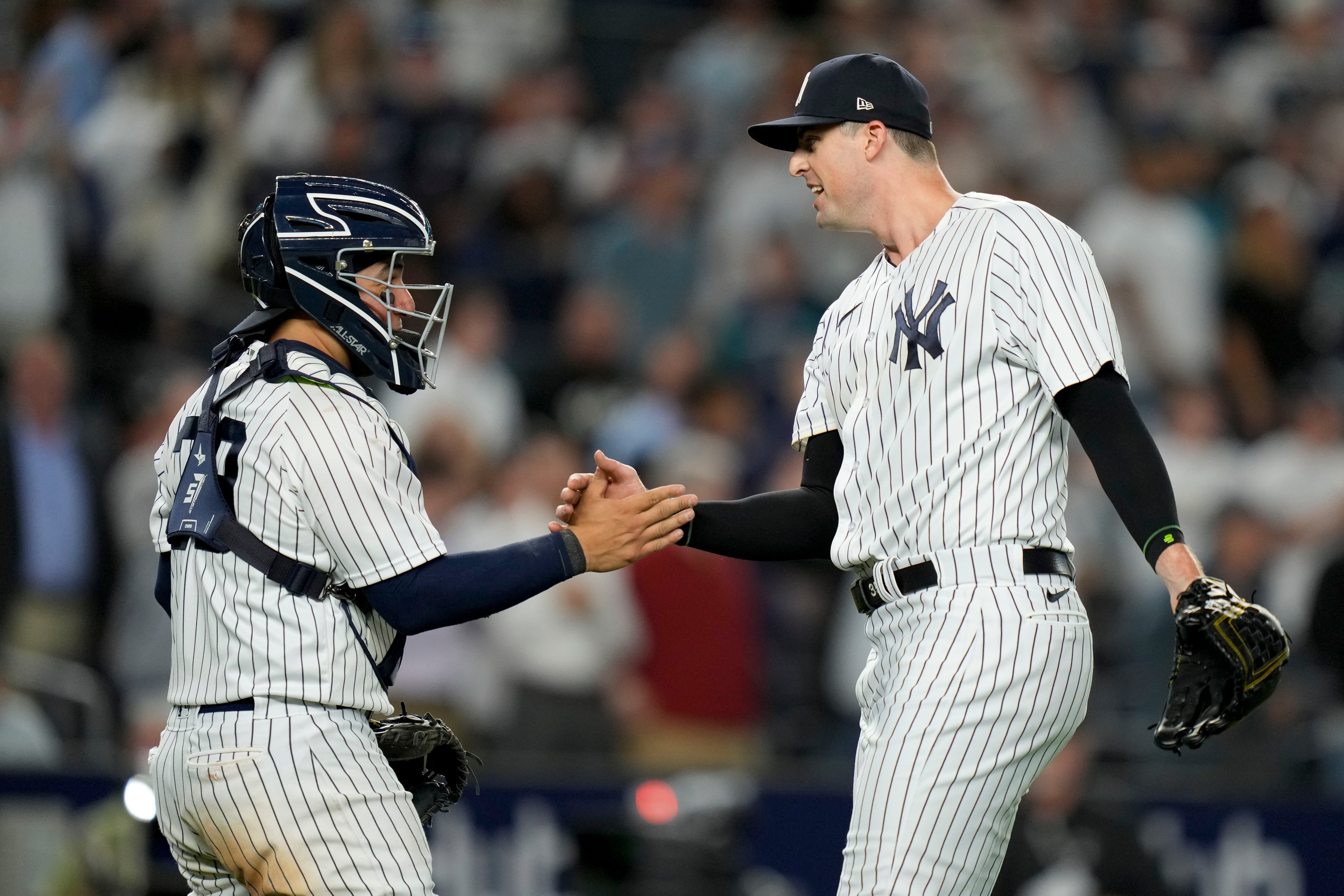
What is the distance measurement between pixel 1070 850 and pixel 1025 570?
4033mm

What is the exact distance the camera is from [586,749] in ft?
28.1

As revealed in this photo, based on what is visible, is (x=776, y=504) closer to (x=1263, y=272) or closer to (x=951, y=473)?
(x=951, y=473)

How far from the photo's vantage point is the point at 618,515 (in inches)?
175

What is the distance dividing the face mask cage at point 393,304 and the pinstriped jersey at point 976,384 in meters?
1.08

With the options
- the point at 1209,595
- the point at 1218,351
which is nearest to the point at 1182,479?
the point at 1218,351

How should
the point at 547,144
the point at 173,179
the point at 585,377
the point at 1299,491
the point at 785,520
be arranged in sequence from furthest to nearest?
the point at 547,144, the point at 173,179, the point at 1299,491, the point at 585,377, the point at 785,520

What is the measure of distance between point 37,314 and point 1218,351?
6.88m

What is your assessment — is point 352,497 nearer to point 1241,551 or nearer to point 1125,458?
point 1125,458

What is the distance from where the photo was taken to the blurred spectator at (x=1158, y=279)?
420 inches

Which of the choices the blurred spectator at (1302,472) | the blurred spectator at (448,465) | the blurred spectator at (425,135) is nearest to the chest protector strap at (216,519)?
the blurred spectator at (448,465)

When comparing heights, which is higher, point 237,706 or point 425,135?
point 425,135

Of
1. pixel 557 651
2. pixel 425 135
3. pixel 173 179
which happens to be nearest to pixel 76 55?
pixel 173 179

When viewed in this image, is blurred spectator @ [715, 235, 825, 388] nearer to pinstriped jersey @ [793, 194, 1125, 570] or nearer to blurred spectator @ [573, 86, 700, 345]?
blurred spectator @ [573, 86, 700, 345]

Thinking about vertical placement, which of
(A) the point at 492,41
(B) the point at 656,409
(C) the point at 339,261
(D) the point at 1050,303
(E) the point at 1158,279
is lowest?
(D) the point at 1050,303
